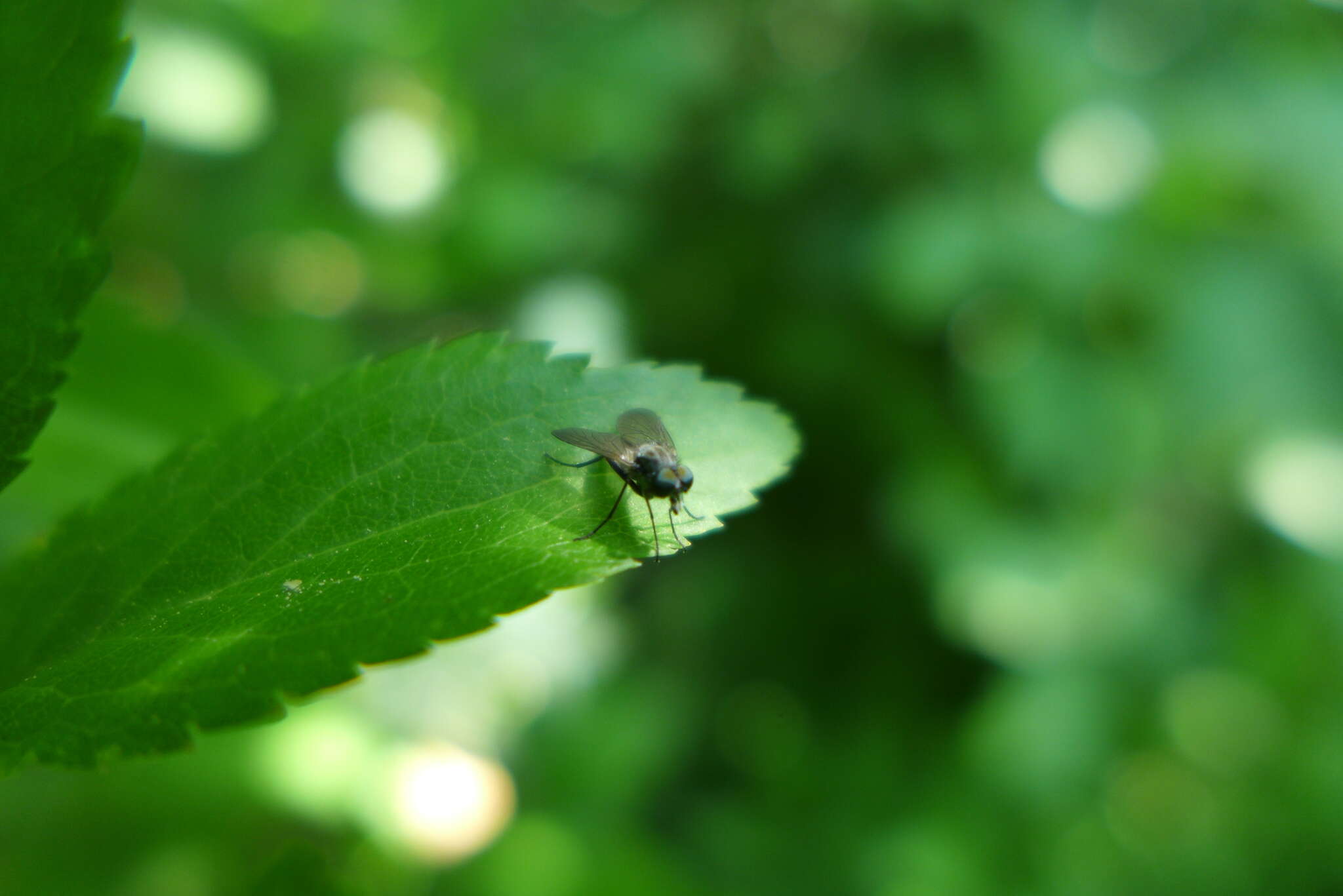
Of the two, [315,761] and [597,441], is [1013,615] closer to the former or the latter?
[315,761]

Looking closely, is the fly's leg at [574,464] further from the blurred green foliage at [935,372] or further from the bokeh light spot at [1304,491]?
the bokeh light spot at [1304,491]

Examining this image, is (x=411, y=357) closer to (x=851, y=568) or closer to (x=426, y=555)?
(x=426, y=555)

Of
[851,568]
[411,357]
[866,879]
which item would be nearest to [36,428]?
[411,357]

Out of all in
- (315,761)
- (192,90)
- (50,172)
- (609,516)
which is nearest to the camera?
(50,172)

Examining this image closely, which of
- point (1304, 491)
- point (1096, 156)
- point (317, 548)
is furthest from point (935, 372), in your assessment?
point (317, 548)

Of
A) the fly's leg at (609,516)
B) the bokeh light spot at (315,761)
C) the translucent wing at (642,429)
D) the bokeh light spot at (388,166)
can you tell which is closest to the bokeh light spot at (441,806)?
the bokeh light spot at (315,761)

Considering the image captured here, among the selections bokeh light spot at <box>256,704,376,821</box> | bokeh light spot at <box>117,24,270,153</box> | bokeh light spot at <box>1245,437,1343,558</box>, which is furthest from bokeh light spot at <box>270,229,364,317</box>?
bokeh light spot at <box>1245,437,1343,558</box>
